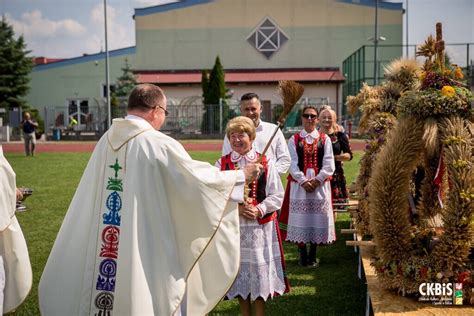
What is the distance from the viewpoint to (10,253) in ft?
15.8

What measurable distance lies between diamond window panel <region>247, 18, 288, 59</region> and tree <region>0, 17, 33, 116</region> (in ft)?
62.5

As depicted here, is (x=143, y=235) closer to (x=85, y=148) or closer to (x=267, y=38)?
(x=85, y=148)

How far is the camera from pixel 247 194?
541cm

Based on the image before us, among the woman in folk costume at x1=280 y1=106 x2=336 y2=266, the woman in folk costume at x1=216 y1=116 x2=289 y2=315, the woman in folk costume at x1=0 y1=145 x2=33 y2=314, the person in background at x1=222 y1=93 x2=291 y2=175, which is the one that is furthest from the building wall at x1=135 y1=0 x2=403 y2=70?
the woman in folk costume at x1=0 y1=145 x2=33 y2=314

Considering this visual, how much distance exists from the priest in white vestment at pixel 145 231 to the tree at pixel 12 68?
47.5 metres

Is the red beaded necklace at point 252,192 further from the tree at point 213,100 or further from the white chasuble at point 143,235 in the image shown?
the tree at point 213,100

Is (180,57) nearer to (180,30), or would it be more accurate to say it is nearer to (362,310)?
(180,30)

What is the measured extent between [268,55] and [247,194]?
44798 mm

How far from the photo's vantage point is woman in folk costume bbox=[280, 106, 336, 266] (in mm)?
8180

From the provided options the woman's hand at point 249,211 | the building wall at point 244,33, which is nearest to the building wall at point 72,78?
the building wall at point 244,33

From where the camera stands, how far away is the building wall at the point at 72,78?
5416 cm

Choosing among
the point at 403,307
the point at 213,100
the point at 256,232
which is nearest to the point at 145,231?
the point at 256,232

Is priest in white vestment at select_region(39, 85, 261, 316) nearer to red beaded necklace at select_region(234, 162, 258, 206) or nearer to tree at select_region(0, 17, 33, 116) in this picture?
red beaded necklace at select_region(234, 162, 258, 206)

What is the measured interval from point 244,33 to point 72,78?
55.1 ft
